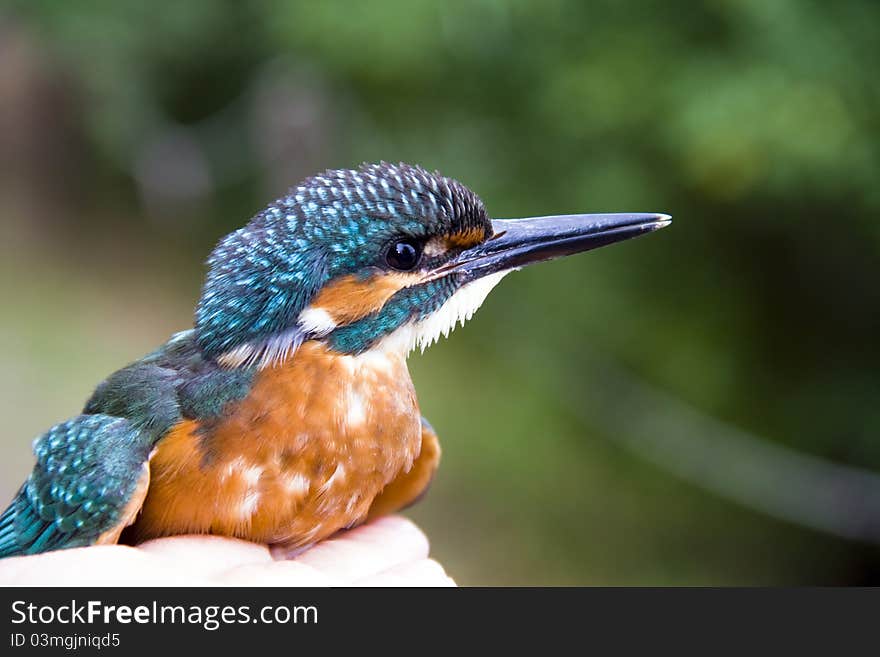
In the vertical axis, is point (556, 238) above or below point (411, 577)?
above

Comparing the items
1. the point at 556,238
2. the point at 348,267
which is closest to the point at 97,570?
the point at 348,267

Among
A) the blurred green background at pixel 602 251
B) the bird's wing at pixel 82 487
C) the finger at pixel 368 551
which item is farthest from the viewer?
the blurred green background at pixel 602 251

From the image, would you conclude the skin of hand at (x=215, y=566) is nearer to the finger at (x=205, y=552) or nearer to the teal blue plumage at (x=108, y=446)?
the finger at (x=205, y=552)

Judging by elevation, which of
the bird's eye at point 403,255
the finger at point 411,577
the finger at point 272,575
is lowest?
the finger at point 411,577

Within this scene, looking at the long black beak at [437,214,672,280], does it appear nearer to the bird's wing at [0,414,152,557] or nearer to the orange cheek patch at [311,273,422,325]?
the orange cheek patch at [311,273,422,325]

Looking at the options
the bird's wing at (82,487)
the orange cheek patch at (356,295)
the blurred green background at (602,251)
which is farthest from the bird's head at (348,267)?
the blurred green background at (602,251)

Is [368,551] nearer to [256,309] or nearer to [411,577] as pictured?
[411,577]

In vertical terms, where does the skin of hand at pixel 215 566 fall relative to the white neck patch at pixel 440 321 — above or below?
below

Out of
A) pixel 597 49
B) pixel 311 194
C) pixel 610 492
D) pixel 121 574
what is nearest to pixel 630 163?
pixel 597 49
